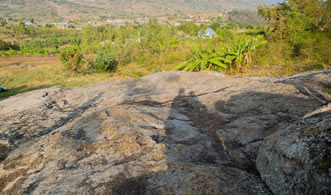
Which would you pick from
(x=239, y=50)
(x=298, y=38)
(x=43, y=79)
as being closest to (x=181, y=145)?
(x=239, y=50)

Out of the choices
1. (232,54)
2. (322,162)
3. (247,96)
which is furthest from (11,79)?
(322,162)

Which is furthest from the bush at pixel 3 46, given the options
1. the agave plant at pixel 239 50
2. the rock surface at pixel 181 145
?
the agave plant at pixel 239 50

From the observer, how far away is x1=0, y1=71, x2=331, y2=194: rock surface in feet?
4.25

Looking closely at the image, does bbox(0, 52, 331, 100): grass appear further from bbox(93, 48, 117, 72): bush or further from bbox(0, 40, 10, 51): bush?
bbox(0, 40, 10, 51): bush

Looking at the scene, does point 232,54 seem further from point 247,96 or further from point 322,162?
point 322,162

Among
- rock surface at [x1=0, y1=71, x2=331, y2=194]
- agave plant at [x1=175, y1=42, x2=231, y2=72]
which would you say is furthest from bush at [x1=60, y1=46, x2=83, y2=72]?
A: rock surface at [x1=0, y1=71, x2=331, y2=194]

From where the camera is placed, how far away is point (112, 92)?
4270 mm

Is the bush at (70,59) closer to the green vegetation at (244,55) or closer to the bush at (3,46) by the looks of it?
the green vegetation at (244,55)

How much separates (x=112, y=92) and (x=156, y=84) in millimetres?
1003

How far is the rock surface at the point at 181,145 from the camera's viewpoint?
4.25ft

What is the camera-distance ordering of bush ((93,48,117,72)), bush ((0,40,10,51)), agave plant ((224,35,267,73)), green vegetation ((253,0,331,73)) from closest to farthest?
1. agave plant ((224,35,267,73))
2. green vegetation ((253,0,331,73))
3. bush ((93,48,117,72))
4. bush ((0,40,10,51))

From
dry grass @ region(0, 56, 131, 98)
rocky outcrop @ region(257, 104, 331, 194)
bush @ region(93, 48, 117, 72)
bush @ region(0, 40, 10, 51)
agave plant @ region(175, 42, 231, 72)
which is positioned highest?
rocky outcrop @ region(257, 104, 331, 194)

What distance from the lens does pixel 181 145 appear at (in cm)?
200

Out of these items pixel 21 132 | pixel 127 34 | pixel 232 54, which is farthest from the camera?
pixel 127 34
